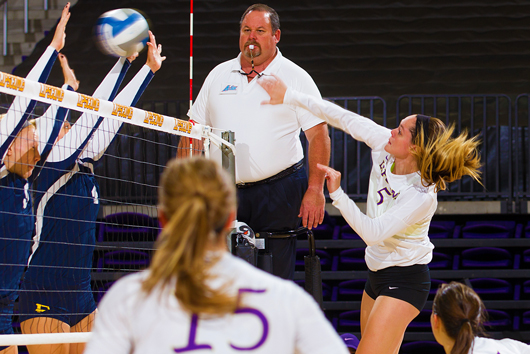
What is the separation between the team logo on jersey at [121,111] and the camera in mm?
3060

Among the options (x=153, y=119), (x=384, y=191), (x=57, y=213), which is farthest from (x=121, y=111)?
(x=384, y=191)

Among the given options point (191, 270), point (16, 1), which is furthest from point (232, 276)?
point (16, 1)

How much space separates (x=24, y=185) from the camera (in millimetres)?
3236

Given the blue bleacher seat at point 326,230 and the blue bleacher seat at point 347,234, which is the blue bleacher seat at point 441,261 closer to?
the blue bleacher seat at point 347,234

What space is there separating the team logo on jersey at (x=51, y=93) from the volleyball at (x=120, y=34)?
3.90 feet

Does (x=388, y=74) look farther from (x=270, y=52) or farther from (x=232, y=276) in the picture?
(x=232, y=276)

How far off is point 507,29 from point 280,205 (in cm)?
687

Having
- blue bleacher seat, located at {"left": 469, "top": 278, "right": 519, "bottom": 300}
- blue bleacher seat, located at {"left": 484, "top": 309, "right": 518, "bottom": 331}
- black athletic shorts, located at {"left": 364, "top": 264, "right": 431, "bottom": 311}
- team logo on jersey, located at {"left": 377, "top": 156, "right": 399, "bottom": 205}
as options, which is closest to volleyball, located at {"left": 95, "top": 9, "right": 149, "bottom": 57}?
team logo on jersey, located at {"left": 377, "top": 156, "right": 399, "bottom": 205}

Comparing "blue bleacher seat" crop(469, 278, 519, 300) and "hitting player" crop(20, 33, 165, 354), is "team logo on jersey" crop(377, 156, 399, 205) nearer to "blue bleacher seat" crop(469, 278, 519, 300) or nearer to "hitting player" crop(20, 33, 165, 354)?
"hitting player" crop(20, 33, 165, 354)

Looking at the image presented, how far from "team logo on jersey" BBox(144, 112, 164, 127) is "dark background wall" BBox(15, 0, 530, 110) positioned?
5.96 m

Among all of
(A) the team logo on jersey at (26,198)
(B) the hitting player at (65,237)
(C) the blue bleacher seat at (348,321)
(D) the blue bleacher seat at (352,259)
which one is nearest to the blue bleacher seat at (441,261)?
(D) the blue bleacher seat at (352,259)

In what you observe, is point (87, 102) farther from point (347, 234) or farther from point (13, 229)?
point (347, 234)

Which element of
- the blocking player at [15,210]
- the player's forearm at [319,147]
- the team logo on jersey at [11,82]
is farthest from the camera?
the player's forearm at [319,147]

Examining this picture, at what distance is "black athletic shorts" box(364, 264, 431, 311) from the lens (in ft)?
10.4
